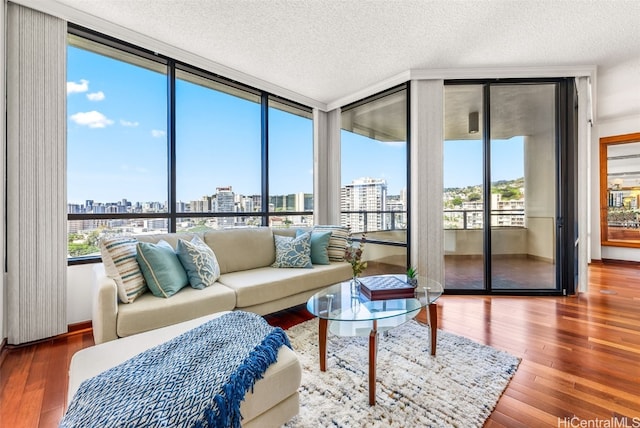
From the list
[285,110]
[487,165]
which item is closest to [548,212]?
[487,165]

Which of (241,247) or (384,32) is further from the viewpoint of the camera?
(241,247)

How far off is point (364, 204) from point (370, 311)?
9.01ft

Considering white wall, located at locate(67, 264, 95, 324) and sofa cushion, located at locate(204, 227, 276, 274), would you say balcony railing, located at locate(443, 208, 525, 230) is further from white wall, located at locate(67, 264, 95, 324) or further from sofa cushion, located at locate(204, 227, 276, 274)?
white wall, located at locate(67, 264, 95, 324)

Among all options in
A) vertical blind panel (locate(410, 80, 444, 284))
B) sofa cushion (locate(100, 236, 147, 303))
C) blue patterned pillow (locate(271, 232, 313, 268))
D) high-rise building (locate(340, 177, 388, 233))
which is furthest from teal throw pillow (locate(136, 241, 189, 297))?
high-rise building (locate(340, 177, 388, 233))

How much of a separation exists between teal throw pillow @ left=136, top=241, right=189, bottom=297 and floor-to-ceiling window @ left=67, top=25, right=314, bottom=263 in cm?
91

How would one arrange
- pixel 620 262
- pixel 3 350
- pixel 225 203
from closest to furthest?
pixel 3 350, pixel 225 203, pixel 620 262

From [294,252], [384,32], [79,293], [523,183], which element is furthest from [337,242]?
[79,293]

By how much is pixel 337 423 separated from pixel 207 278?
4.93ft

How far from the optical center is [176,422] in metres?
0.94

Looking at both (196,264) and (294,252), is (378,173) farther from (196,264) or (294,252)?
(196,264)

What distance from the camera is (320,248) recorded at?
3.27 m

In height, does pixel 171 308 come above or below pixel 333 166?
below

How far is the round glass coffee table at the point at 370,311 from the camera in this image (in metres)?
1.69

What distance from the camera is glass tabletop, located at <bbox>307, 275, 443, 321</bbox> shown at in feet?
5.72
